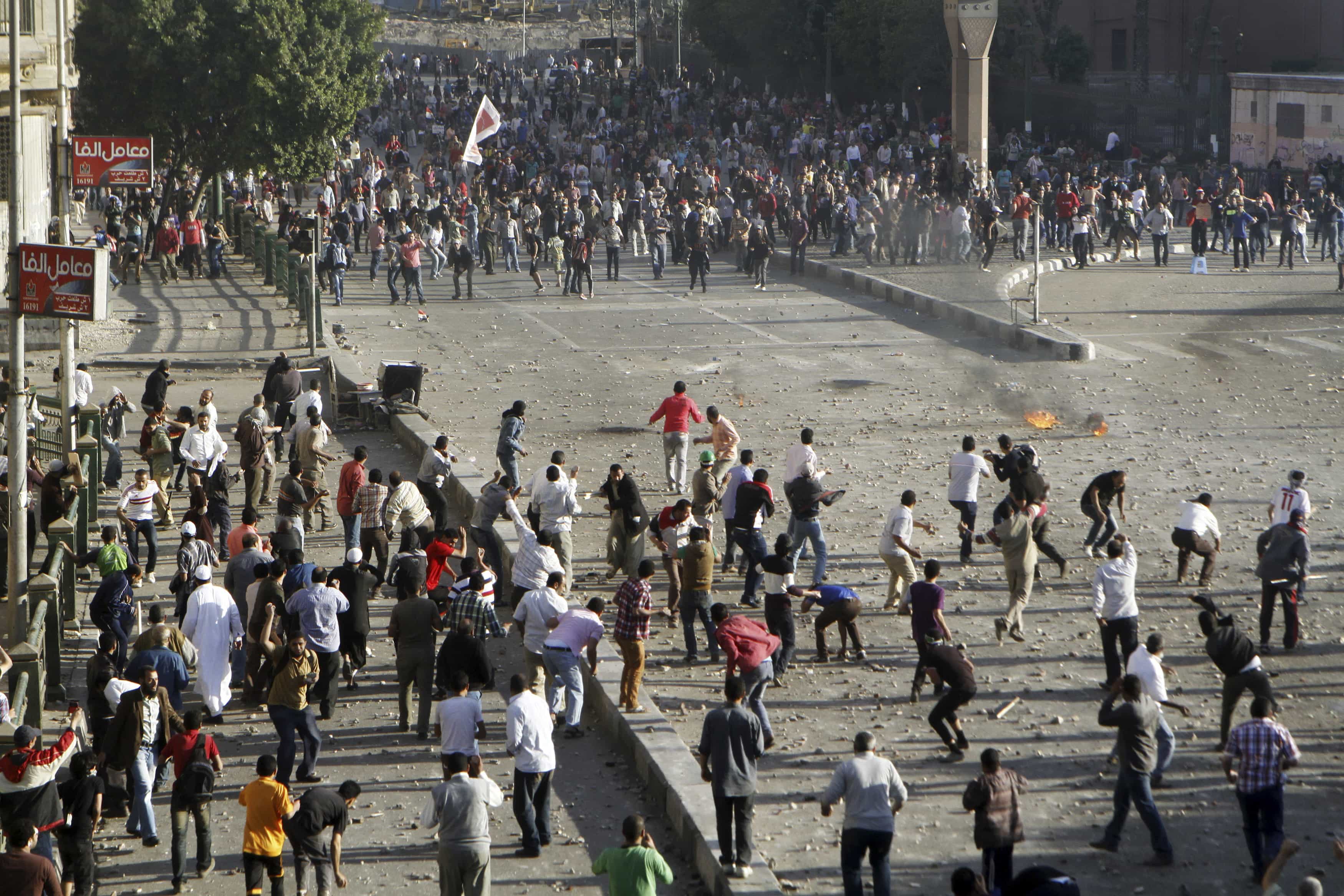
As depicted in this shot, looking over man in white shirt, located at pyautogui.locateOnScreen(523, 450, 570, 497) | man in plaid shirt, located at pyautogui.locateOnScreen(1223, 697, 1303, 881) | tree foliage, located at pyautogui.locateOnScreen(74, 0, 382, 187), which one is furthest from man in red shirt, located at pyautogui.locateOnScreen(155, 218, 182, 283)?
man in plaid shirt, located at pyautogui.locateOnScreen(1223, 697, 1303, 881)

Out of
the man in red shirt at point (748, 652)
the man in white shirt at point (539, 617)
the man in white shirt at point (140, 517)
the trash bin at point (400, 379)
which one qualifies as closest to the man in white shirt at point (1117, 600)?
the man in red shirt at point (748, 652)

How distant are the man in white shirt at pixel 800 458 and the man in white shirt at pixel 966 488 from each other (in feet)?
4.27

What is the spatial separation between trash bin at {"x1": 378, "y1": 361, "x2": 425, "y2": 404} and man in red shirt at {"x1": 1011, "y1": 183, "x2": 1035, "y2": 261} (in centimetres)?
1900

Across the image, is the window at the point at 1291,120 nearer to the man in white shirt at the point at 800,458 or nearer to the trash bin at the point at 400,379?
the trash bin at the point at 400,379

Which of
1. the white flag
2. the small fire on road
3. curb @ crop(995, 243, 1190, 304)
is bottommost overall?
the small fire on road

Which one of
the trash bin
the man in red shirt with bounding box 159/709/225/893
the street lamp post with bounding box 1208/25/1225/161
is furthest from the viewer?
the street lamp post with bounding box 1208/25/1225/161

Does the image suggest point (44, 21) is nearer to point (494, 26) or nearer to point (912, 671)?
point (912, 671)

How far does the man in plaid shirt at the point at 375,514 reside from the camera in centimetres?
1509

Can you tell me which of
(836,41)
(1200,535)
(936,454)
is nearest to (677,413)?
(936,454)

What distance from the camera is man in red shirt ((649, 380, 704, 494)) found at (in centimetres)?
1778

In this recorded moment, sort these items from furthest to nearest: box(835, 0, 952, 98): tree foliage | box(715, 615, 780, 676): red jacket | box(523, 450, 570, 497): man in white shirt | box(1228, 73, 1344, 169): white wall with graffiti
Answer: box(835, 0, 952, 98): tree foliage → box(1228, 73, 1344, 169): white wall with graffiti → box(523, 450, 570, 497): man in white shirt → box(715, 615, 780, 676): red jacket

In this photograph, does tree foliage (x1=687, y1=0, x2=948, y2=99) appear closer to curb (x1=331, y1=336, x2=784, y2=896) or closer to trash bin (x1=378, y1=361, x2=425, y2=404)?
trash bin (x1=378, y1=361, x2=425, y2=404)

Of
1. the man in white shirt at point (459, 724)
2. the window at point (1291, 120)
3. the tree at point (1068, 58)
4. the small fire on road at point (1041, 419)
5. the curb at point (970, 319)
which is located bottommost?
the man in white shirt at point (459, 724)

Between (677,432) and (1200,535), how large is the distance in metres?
5.90
